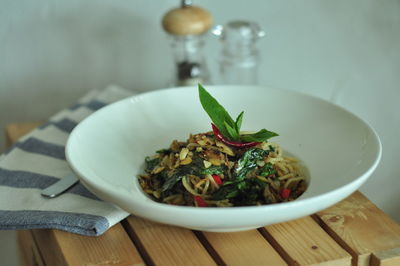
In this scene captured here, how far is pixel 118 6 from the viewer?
1820mm

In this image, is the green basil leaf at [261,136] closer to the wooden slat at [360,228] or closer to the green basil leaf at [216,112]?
the green basil leaf at [216,112]

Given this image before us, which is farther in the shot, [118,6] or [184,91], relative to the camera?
[118,6]

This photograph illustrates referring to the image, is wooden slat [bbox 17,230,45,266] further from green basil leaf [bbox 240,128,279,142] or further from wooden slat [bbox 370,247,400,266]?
wooden slat [bbox 370,247,400,266]

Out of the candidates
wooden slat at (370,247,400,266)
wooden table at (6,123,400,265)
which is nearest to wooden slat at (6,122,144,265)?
wooden table at (6,123,400,265)

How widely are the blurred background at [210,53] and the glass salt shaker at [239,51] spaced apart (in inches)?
14.0

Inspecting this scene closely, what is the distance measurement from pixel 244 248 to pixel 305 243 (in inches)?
3.8

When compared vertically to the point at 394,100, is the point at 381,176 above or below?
below

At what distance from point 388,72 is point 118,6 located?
93 centimetres


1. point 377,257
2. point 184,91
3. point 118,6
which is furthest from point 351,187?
point 118,6

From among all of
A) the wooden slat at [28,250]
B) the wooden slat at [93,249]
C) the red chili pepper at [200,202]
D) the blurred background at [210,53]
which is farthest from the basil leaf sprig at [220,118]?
the blurred background at [210,53]

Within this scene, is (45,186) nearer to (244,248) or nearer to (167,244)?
(167,244)

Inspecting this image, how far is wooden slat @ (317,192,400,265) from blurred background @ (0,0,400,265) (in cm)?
94

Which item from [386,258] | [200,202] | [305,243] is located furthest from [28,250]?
[386,258]

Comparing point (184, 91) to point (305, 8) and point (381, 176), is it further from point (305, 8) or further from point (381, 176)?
point (381, 176)
